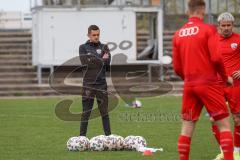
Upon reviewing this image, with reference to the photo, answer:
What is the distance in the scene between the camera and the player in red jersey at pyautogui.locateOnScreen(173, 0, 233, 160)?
8.88 meters

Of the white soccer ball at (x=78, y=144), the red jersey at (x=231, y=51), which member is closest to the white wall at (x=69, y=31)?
the white soccer ball at (x=78, y=144)

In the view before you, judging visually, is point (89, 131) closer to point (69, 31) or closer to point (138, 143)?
point (138, 143)

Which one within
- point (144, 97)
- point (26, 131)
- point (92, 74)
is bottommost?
point (144, 97)

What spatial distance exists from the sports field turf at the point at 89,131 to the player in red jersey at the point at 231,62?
59 centimetres

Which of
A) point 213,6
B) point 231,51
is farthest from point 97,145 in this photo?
point 213,6

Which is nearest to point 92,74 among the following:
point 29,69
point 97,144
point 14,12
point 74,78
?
point 97,144

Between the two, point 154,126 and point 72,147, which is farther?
point 154,126

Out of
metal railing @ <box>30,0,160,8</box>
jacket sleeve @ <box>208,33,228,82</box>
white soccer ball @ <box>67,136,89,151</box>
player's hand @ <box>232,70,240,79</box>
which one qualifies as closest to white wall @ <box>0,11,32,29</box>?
metal railing @ <box>30,0,160,8</box>

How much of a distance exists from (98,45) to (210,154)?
112 inches

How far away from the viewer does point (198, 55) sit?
8.89m

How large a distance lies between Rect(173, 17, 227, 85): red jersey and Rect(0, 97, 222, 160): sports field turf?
230 cm

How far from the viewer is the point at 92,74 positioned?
12750 mm

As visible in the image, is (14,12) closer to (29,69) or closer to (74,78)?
(29,69)

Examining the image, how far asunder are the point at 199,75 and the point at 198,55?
10.0 inches
